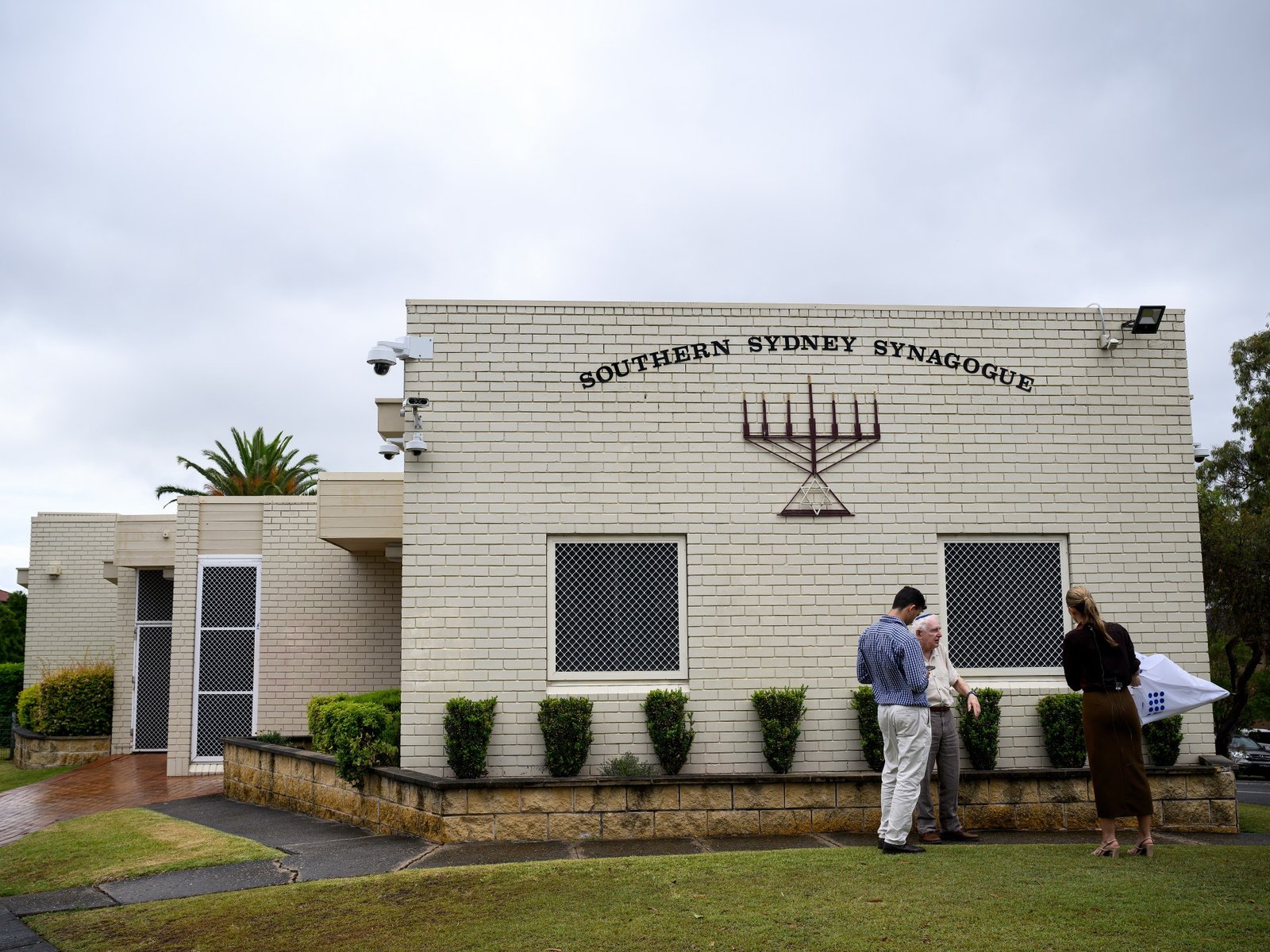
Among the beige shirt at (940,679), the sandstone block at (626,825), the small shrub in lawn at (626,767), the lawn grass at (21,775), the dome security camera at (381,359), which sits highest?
the dome security camera at (381,359)

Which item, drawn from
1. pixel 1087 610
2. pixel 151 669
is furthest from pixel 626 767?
pixel 151 669

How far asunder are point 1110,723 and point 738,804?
9.72 ft

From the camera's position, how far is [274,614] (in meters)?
14.9

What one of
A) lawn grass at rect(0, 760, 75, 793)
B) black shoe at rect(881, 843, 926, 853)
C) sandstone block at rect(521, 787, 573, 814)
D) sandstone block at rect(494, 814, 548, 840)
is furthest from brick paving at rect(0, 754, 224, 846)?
black shoe at rect(881, 843, 926, 853)

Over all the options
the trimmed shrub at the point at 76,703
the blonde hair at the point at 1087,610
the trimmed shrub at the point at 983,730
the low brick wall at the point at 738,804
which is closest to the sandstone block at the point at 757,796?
the low brick wall at the point at 738,804

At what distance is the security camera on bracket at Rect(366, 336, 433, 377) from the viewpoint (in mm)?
9445

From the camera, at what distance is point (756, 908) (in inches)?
232

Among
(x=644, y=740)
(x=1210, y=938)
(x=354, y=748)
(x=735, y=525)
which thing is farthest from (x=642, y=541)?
(x=1210, y=938)

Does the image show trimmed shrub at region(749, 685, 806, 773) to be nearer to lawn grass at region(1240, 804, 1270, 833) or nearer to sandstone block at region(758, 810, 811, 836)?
sandstone block at region(758, 810, 811, 836)

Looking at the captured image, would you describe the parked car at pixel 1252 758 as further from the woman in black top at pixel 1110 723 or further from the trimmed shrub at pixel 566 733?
the trimmed shrub at pixel 566 733

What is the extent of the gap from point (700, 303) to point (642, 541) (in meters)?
A: 2.24

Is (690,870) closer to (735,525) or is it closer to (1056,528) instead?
(735,525)

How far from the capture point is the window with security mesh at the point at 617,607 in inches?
376

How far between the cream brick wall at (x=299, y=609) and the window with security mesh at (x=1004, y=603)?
8.02 m
